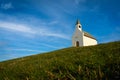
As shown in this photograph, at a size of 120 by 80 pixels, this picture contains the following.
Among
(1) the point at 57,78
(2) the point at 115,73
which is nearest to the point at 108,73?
(2) the point at 115,73

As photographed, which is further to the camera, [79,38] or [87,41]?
[87,41]

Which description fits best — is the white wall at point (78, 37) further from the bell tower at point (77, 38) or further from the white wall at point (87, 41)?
the white wall at point (87, 41)

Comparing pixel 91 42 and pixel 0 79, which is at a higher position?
pixel 91 42

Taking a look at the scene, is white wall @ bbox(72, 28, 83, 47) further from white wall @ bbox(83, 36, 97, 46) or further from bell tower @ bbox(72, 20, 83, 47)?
white wall @ bbox(83, 36, 97, 46)

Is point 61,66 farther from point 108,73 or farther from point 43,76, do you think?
point 108,73

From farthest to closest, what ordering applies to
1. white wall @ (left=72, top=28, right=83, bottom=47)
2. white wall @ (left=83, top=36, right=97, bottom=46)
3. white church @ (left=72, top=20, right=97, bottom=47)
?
white wall @ (left=83, top=36, right=97, bottom=46), white wall @ (left=72, top=28, right=83, bottom=47), white church @ (left=72, top=20, right=97, bottom=47)

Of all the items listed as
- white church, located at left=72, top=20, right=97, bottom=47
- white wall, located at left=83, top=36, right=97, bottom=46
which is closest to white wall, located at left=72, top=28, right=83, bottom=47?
white church, located at left=72, top=20, right=97, bottom=47

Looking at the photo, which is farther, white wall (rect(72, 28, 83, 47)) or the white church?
white wall (rect(72, 28, 83, 47))

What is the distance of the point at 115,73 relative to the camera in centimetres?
596

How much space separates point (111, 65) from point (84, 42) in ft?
234

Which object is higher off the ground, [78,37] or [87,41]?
[78,37]

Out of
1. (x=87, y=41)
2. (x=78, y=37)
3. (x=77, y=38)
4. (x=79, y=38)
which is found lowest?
(x=87, y=41)

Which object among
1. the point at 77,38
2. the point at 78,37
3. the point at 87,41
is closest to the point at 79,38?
the point at 78,37

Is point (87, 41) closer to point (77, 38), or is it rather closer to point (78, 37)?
point (78, 37)
